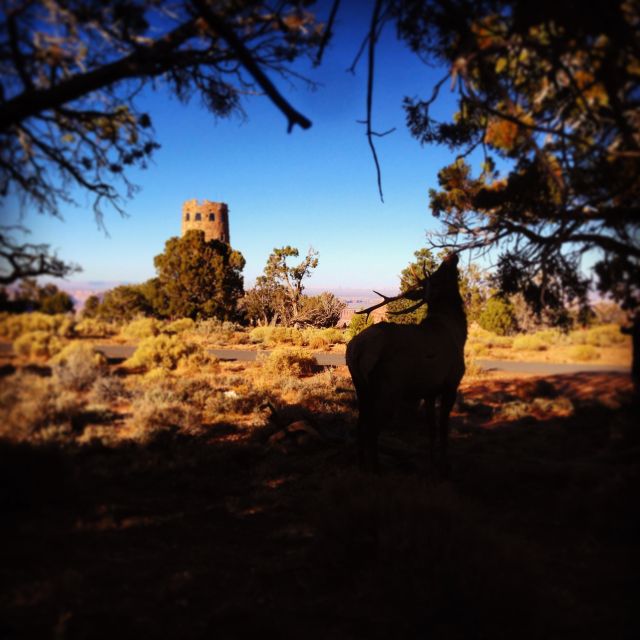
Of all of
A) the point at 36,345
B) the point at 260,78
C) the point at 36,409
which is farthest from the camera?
the point at 36,345

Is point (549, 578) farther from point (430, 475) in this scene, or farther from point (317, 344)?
point (317, 344)

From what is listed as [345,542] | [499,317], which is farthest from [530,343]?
[345,542]

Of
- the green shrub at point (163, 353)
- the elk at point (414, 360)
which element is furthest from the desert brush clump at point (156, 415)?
the elk at point (414, 360)

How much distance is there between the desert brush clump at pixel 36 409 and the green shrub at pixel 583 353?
162 inches

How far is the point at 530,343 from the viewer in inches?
169

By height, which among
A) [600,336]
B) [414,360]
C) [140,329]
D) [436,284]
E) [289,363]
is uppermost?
[436,284]

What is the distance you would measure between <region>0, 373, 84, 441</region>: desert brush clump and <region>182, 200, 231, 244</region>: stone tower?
506cm

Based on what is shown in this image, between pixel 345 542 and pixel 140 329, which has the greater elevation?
pixel 140 329

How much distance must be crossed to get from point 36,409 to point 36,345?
0.43 m

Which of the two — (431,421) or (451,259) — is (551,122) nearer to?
(451,259)

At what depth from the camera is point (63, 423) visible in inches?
112

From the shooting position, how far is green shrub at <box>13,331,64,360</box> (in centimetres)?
277

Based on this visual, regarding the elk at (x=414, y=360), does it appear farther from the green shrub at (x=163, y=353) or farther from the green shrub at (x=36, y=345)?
the green shrub at (x=36, y=345)

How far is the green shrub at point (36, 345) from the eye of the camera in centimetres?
277
